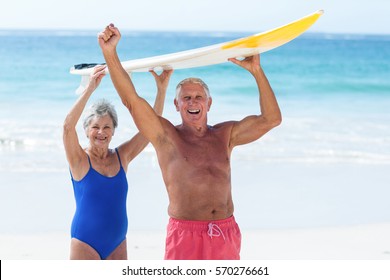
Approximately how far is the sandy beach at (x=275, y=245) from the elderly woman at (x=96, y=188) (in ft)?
6.75

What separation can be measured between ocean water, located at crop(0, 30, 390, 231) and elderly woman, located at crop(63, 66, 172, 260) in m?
3.00

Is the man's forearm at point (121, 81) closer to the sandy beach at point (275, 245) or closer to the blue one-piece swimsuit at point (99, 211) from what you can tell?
the blue one-piece swimsuit at point (99, 211)

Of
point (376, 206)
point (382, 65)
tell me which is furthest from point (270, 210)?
point (382, 65)

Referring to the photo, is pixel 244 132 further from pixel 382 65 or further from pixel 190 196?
pixel 382 65

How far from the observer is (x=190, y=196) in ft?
12.3

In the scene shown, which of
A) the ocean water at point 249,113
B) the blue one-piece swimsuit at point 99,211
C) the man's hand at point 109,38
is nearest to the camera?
the man's hand at point 109,38

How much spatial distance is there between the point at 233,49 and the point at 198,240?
1.03 meters

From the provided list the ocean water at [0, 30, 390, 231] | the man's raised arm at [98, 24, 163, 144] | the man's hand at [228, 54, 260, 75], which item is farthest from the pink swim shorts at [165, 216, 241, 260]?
the ocean water at [0, 30, 390, 231]

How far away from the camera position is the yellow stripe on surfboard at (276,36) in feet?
12.6

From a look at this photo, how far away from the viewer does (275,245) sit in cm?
638

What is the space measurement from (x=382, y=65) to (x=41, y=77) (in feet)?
50.1

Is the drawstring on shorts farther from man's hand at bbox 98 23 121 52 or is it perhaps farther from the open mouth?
man's hand at bbox 98 23 121 52

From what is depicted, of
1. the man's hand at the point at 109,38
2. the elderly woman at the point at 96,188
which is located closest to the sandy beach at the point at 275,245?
the elderly woman at the point at 96,188

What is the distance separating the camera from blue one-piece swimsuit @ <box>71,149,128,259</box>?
13.0ft
